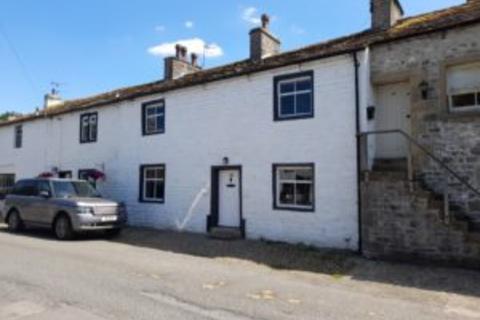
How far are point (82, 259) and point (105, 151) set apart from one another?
9782 millimetres

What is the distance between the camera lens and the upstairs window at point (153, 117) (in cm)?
1722

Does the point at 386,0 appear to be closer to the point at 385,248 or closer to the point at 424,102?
the point at 424,102

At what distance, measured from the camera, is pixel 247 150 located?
1423 centimetres

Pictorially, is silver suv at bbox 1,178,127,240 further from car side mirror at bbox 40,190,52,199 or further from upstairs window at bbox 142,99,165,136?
upstairs window at bbox 142,99,165,136

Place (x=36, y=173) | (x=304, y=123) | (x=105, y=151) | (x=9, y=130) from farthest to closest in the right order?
(x=9, y=130) → (x=36, y=173) → (x=105, y=151) → (x=304, y=123)

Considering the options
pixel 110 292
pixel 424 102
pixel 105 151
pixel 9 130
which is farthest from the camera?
pixel 9 130

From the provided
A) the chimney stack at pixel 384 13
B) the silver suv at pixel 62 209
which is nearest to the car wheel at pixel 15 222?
the silver suv at pixel 62 209

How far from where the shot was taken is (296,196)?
13156 millimetres

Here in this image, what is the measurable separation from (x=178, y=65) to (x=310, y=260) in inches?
466

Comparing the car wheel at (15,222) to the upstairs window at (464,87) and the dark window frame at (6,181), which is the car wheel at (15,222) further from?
the upstairs window at (464,87)

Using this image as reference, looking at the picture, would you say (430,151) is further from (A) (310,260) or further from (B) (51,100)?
(B) (51,100)

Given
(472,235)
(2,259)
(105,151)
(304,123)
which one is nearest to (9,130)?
(105,151)

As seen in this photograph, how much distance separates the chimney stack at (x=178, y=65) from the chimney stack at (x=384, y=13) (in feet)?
28.8

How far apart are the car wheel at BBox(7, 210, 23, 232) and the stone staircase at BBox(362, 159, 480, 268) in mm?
11823
